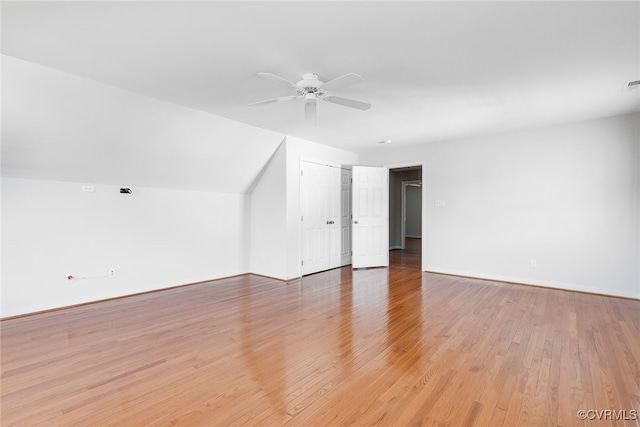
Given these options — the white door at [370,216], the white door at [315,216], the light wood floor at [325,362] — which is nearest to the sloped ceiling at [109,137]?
the white door at [315,216]

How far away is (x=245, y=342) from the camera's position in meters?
2.79

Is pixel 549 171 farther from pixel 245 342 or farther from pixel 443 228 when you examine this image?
pixel 245 342

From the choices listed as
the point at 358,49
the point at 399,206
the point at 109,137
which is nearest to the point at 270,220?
the point at 109,137

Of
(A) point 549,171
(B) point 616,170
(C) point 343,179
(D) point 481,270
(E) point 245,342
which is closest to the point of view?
(E) point 245,342

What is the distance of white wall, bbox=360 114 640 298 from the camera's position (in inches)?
165

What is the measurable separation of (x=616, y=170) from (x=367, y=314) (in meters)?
4.07

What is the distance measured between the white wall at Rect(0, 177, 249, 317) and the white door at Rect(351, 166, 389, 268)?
2.43m

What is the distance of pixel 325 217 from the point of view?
601 cm

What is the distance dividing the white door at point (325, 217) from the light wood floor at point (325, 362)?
168 cm

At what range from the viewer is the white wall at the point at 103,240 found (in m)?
3.49

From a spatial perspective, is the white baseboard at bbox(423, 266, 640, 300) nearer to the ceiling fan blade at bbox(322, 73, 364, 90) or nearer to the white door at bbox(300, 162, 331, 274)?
the white door at bbox(300, 162, 331, 274)

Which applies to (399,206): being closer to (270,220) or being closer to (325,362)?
(270,220)

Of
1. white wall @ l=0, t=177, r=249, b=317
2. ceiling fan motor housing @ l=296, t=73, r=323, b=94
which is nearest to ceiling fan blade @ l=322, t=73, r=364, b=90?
ceiling fan motor housing @ l=296, t=73, r=323, b=94

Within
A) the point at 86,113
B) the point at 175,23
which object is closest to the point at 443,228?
the point at 175,23
